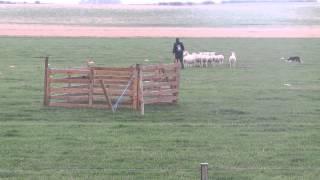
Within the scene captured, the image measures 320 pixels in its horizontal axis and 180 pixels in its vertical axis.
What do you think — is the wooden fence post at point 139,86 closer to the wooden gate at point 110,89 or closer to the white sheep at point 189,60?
the wooden gate at point 110,89

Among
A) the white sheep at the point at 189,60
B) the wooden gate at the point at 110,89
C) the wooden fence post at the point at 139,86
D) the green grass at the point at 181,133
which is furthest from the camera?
the white sheep at the point at 189,60

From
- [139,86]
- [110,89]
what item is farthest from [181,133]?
[110,89]

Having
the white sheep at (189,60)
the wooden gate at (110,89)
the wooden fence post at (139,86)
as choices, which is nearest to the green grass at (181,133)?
the wooden fence post at (139,86)

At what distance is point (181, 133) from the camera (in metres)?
19.2

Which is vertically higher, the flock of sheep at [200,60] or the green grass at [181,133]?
the flock of sheep at [200,60]

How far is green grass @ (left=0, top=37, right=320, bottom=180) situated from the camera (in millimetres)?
14625

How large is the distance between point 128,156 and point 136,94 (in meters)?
8.30

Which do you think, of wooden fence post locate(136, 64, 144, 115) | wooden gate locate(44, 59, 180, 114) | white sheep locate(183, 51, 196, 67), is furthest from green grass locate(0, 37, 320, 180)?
white sheep locate(183, 51, 196, 67)

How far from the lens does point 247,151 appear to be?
16625mm

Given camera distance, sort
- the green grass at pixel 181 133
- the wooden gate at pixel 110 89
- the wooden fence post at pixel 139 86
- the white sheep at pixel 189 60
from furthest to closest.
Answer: the white sheep at pixel 189 60, the wooden gate at pixel 110 89, the wooden fence post at pixel 139 86, the green grass at pixel 181 133

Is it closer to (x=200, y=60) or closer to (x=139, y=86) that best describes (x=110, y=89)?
(x=139, y=86)

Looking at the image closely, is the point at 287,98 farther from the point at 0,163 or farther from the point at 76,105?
the point at 0,163

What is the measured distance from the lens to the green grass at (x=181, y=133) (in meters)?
14.6

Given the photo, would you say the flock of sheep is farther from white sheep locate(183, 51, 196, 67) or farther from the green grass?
the green grass
